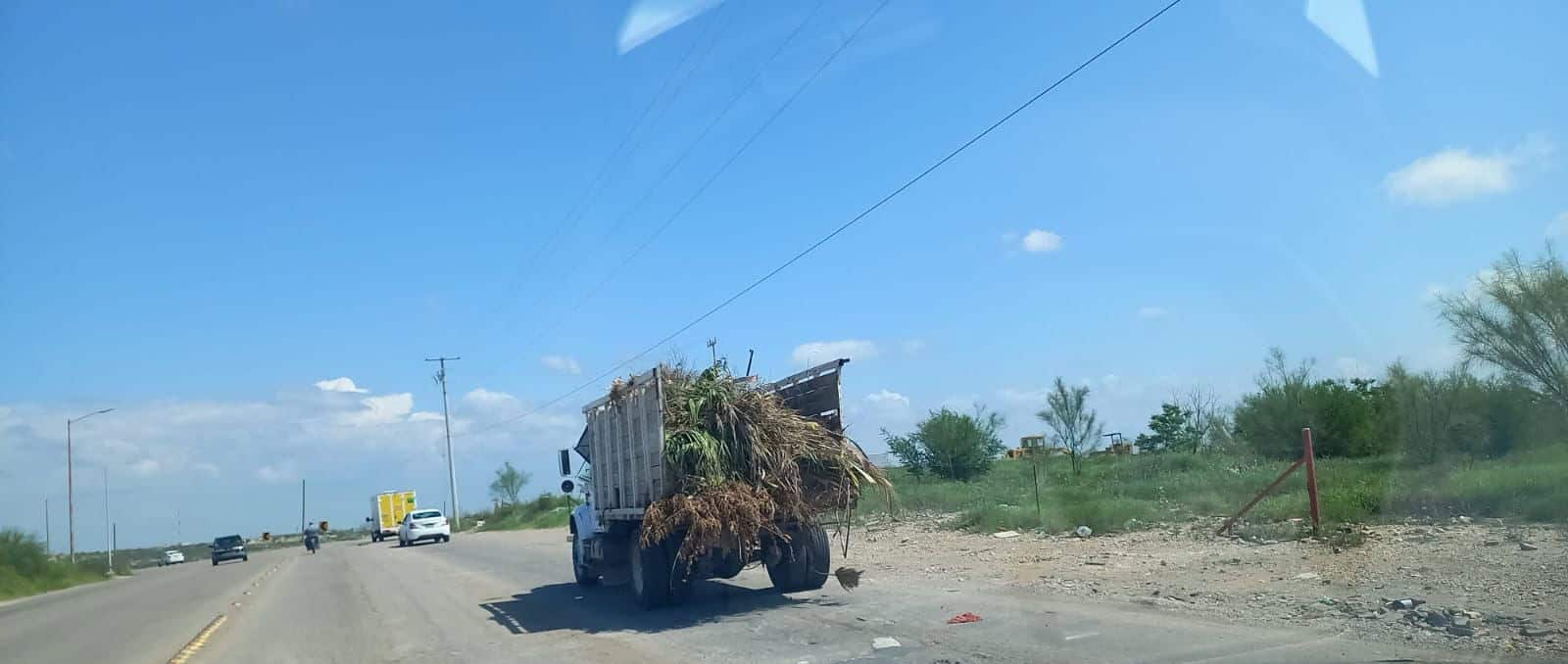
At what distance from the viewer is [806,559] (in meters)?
14.8

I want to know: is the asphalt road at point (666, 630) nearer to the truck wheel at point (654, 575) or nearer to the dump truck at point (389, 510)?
the truck wheel at point (654, 575)

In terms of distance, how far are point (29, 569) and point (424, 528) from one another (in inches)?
658

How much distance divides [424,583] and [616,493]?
9.75 meters

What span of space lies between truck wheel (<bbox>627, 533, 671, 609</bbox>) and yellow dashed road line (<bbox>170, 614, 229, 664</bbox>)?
17.9 ft

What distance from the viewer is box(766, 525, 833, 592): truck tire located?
14.6 meters

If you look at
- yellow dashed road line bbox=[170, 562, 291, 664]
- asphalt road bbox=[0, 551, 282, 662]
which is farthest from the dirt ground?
asphalt road bbox=[0, 551, 282, 662]

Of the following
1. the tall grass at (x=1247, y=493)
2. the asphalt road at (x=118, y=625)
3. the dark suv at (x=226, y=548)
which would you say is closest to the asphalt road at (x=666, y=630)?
the asphalt road at (x=118, y=625)

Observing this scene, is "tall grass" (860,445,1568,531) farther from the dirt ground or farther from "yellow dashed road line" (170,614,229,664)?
"yellow dashed road line" (170,614,229,664)

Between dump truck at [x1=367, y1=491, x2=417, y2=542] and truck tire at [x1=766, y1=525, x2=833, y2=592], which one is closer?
truck tire at [x1=766, y1=525, x2=833, y2=592]

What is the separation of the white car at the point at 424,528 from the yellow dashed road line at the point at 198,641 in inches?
1298

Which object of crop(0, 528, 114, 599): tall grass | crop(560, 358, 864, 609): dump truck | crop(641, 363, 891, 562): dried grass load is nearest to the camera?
crop(641, 363, 891, 562): dried grass load

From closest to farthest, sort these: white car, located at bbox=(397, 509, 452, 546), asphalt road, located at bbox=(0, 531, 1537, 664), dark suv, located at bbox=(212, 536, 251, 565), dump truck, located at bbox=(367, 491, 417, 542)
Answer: asphalt road, located at bbox=(0, 531, 1537, 664), white car, located at bbox=(397, 509, 452, 546), dark suv, located at bbox=(212, 536, 251, 565), dump truck, located at bbox=(367, 491, 417, 542)

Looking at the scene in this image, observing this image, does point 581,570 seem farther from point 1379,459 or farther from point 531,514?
point 531,514

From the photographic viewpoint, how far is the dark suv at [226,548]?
57.5 meters
